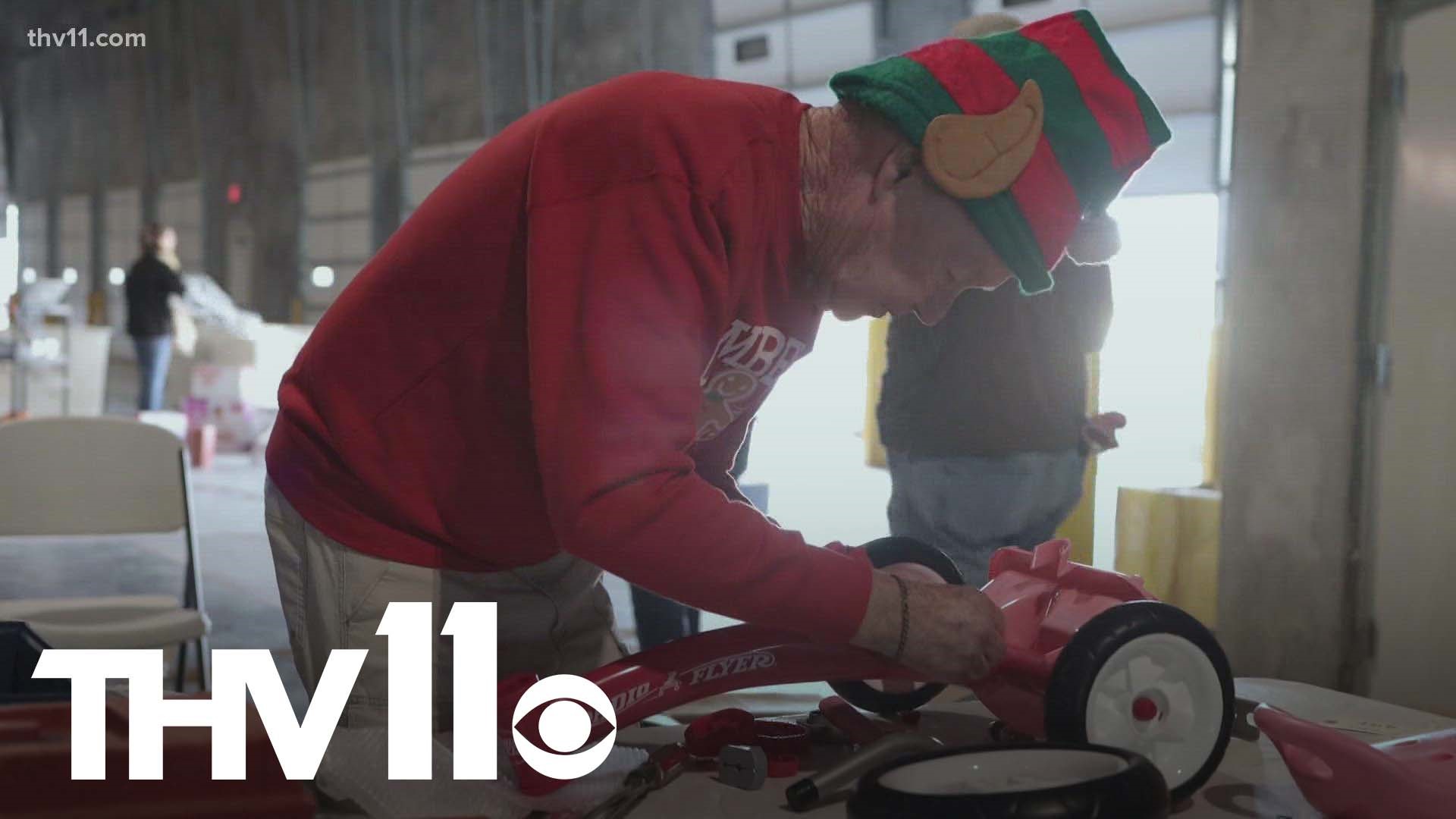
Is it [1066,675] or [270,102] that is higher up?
[270,102]

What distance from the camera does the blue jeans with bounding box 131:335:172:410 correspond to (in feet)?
27.1

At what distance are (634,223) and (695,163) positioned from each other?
6 centimetres

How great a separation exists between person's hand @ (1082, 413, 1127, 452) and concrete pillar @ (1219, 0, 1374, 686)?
1129mm

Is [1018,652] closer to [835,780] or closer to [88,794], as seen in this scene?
[835,780]

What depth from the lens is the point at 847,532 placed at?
17.9 ft

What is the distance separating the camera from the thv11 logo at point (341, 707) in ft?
2.30

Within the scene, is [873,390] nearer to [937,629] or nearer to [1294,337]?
[1294,337]

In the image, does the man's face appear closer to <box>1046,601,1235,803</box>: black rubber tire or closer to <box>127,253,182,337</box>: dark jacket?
<box>1046,601,1235,803</box>: black rubber tire

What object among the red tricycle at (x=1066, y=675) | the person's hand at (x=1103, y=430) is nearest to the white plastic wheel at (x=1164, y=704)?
the red tricycle at (x=1066, y=675)

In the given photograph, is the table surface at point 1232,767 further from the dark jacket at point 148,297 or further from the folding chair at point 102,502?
A: the dark jacket at point 148,297

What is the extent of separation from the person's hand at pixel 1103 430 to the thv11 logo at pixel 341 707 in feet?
5.32

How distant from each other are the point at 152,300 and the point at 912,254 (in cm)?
819

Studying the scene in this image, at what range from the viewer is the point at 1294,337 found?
3301 millimetres

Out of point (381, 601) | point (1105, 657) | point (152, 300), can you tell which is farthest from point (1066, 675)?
point (152, 300)
